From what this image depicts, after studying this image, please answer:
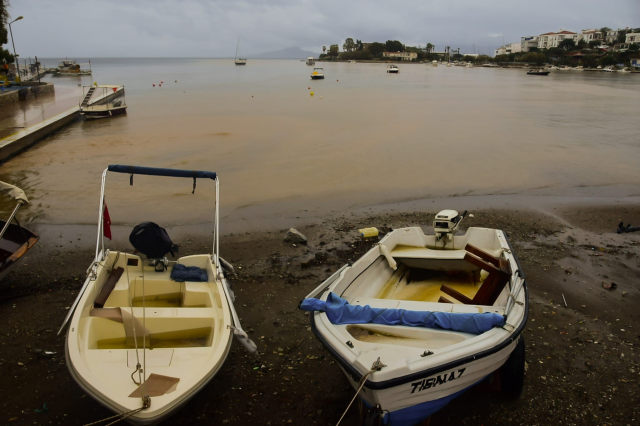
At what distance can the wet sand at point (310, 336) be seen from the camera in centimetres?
511

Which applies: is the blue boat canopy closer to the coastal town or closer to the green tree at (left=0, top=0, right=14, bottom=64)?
the green tree at (left=0, top=0, right=14, bottom=64)

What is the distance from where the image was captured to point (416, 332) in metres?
4.80

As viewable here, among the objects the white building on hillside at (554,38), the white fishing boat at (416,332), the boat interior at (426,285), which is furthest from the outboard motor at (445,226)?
the white building on hillside at (554,38)

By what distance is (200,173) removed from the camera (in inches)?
298

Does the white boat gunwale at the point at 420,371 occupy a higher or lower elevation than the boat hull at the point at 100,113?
lower

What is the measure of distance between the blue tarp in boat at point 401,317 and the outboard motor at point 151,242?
2838 mm

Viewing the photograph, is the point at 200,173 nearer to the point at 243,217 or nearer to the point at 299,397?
the point at 299,397

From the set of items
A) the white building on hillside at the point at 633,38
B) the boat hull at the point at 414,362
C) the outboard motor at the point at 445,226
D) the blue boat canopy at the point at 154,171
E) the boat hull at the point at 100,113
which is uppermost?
the white building on hillside at the point at 633,38

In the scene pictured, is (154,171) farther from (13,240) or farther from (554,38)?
(554,38)

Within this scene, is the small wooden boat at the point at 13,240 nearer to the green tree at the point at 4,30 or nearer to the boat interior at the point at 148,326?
the boat interior at the point at 148,326

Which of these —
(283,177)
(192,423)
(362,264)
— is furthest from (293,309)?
(283,177)

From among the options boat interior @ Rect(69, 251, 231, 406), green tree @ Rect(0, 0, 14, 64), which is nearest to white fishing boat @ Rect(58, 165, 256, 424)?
boat interior @ Rect(69, 251, 231, 406)

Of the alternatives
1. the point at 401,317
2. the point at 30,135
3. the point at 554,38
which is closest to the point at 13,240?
the point at 401,317

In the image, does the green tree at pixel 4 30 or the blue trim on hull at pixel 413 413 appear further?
the green tree at pixel 4 30
